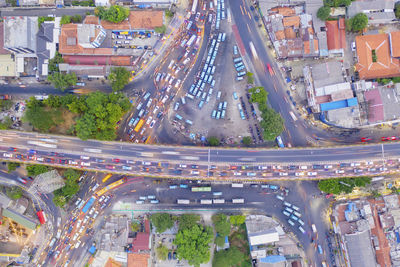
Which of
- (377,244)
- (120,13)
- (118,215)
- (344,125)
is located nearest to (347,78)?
(344,125)

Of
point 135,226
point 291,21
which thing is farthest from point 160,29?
point 135,226

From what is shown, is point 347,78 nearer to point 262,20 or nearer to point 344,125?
point 344,125

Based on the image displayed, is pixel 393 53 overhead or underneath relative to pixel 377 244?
overhead

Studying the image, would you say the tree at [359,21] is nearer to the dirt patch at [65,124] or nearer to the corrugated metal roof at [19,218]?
the dirt patch at [65,124]

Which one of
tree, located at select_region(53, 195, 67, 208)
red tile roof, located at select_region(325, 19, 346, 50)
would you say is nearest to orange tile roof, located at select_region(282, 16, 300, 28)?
red tile roof, located at select_region(325, 19, 346, 50)

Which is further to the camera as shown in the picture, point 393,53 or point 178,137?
point 178,137

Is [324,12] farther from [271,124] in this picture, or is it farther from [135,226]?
[135,226]

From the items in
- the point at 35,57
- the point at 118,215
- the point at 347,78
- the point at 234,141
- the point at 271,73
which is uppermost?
the point at 35,57
